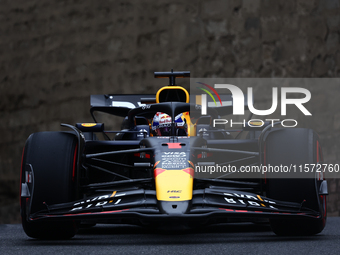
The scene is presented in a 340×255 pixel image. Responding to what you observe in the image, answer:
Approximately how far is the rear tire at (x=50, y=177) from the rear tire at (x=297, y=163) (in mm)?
1563

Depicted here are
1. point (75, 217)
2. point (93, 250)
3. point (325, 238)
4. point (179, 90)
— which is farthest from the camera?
point (179, 90)

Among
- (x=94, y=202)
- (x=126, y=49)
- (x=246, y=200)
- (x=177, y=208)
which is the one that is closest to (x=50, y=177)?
(x=94, y=202)

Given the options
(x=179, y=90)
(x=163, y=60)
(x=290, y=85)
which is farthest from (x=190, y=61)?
(x=179, y=90)

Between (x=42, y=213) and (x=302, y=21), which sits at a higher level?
(x=302, y=21)

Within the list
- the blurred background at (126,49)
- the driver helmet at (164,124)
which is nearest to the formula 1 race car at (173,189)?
the driver helmet at (164,124)

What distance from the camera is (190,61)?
33.9 ft

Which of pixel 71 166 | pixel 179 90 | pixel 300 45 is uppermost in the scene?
pixel 300 45

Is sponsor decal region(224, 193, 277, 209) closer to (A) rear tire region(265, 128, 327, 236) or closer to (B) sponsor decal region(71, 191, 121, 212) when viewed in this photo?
(A) rear tire region(265, 128, 327, 236)

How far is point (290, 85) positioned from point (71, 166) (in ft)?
20.7

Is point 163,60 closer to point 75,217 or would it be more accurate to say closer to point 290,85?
point 290,85

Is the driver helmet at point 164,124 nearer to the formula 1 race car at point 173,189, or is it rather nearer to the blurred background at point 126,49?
the formula 1 race car at point 173,189

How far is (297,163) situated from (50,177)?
191 cm

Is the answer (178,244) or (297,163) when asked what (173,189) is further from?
(297,163)

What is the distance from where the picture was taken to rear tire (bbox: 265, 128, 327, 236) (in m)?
4.40
